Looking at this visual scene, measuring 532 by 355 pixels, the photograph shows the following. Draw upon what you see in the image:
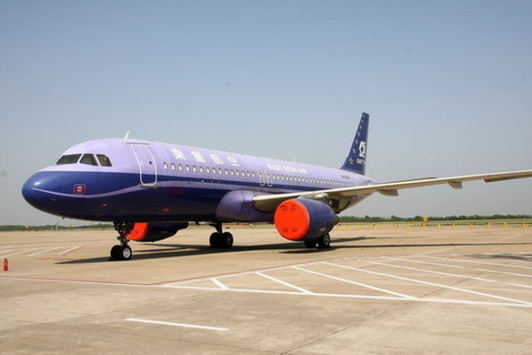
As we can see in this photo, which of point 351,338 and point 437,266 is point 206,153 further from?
point 351,338

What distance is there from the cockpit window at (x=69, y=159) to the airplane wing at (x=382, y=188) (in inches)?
314

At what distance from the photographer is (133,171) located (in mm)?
16453

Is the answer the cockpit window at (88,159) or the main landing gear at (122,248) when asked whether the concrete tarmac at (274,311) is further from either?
the cockpit window at (88,159)

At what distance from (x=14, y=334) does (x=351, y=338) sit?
12.8 feet

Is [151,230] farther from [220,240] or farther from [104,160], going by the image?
[104,160]

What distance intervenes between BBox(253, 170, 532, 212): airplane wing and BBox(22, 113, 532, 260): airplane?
A: 4cm

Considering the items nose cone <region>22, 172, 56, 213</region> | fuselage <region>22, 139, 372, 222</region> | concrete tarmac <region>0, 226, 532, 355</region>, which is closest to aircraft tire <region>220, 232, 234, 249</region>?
fuselage <region>22, 139, 372, 222</region>

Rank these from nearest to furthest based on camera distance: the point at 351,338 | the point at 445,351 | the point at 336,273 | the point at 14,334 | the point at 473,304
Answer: the point at 445,351 < the point at 351,338 < the point at 14,334 < the point at 473,304 < the point at 336,273

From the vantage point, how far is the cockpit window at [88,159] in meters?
15.6

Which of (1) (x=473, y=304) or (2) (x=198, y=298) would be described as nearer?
(1) (x=473, y=304)

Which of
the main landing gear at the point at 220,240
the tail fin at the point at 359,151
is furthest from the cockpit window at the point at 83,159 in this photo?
the tail fin at the point at 359,151

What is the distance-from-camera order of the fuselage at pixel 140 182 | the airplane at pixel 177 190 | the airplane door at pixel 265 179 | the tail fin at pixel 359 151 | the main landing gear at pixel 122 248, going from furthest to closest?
the tail fin at pixel 359 151 < the airplane door at pixel 265 179 < the main landing gear at pixel 122 248 < the airplane at pixel 177 190 < the fuselage at pixel 140 182

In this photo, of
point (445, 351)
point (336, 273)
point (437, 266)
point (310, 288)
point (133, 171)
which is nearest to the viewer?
point (445, 351)

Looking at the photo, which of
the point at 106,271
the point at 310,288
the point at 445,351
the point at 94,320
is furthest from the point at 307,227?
the point at 445,351
